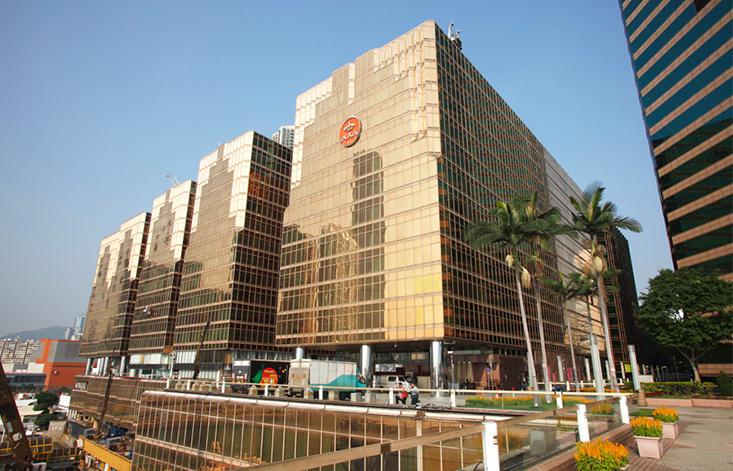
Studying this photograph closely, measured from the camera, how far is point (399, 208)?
59.3 m

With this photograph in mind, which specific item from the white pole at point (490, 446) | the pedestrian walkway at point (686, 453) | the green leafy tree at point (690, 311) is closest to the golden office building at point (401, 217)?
the green leafy tree at point (690, 311)

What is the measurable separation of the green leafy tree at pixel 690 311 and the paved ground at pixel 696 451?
27.3 meters

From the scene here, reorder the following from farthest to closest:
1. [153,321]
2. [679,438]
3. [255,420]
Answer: [153,321] → [255,420] → [679,438]

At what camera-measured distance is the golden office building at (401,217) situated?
55.6 metres

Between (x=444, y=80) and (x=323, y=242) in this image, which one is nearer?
(x=444, y=80)

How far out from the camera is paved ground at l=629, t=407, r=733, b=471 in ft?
48.0

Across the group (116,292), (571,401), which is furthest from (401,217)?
(116,292)

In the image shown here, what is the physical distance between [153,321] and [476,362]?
278 feet

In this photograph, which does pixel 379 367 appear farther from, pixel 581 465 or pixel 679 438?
pixel 581 465

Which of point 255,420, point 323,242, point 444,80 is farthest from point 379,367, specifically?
point 444,80

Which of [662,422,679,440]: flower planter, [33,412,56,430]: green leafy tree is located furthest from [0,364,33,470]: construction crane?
[33,412,56,430]: green leafy tree

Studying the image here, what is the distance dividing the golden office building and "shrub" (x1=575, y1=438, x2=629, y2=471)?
133ft

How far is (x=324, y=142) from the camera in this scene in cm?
7362

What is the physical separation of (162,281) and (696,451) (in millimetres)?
112453
